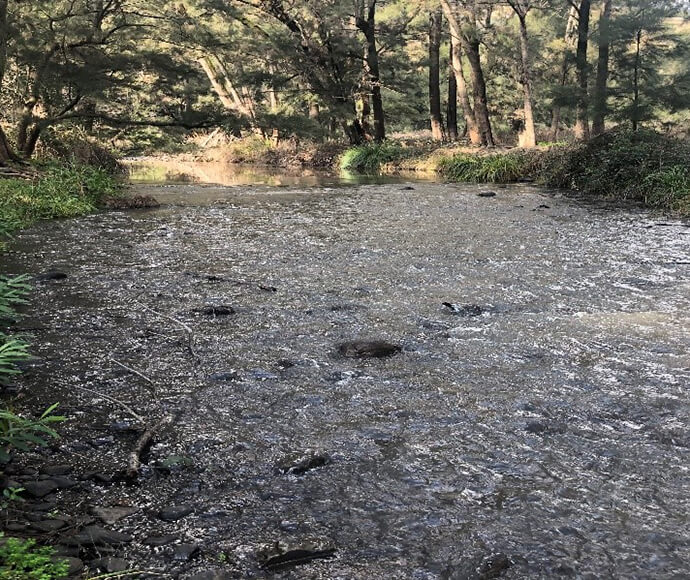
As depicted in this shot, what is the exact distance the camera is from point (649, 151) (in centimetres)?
1462

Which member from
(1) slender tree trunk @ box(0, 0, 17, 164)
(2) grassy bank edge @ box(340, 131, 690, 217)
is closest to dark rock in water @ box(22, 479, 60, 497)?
(2) grassy bank edge @ box(340, 131, 690, 217)

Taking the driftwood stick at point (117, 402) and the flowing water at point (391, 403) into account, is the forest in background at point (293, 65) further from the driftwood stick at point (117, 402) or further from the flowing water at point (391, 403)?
the driftwood stick at point (117, 402)

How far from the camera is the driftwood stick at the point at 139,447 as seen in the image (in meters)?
2.99

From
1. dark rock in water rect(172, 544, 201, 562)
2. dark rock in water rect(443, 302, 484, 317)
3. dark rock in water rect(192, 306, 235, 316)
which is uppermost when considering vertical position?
dark rock in water rect(192, 306, 235, 316)

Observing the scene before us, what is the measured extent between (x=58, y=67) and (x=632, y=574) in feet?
61.7

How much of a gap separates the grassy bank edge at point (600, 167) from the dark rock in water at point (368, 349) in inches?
374

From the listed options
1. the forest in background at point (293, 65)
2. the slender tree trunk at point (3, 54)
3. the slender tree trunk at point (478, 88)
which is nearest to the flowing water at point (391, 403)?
the slender tree trunk at point (3, 54)

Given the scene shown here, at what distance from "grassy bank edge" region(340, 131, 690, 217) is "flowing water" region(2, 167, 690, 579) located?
583cm

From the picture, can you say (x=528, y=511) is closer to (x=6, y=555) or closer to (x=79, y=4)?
(x=6, y=555)

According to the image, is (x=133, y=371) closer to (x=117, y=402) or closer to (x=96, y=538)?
(x=117, y=402)

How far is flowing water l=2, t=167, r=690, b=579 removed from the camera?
8.38 feet

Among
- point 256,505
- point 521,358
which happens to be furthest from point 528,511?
point 521,358

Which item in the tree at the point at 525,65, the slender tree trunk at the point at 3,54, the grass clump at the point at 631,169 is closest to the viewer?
the grass clump at the point at 631,169

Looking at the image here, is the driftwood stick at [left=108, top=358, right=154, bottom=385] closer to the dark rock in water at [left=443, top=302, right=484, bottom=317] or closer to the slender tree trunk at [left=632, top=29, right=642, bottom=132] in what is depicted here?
the dark rock in water at [left=443, top=302, right=484, bottom=317]
